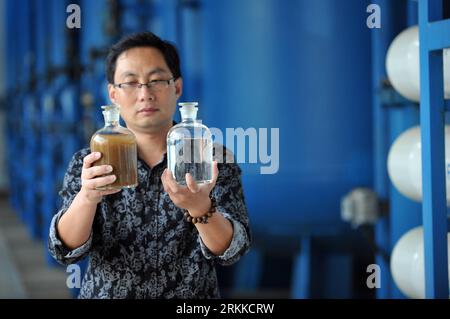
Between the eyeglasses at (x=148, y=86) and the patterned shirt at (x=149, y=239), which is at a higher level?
the eyeglasses at (x=148, y=86)

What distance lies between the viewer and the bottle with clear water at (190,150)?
0.93 metres

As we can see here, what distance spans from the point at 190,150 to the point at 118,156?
0.31 feet

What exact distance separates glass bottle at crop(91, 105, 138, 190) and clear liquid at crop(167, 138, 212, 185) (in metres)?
0.06

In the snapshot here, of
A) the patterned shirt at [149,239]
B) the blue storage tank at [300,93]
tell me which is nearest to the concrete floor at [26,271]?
the blue storage tank at [300,93]

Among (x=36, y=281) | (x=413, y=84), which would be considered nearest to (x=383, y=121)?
(x=413, y=84)

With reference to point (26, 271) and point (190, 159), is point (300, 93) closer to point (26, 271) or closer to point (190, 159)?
point (190, 159)

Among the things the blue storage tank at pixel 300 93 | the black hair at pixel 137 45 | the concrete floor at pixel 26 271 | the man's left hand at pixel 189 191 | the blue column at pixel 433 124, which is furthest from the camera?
the concrete floor at pixel 26 271

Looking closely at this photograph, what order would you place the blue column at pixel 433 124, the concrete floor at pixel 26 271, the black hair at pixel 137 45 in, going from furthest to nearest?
the concrete floor at pixel 26 271, the blue column at pixel 433 124, the black hair at pixel 137 45

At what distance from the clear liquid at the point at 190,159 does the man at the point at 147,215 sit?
0.07 ft

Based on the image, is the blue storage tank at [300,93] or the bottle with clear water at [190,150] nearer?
the bottle with clear water at [190,150]

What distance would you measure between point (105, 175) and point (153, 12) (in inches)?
98.1

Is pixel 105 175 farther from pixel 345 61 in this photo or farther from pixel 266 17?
pixel 266 17

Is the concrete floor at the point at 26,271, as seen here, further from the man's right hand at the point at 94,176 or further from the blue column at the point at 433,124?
the man's right hand at the point at 94,176

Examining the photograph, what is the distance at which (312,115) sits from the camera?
230cm
